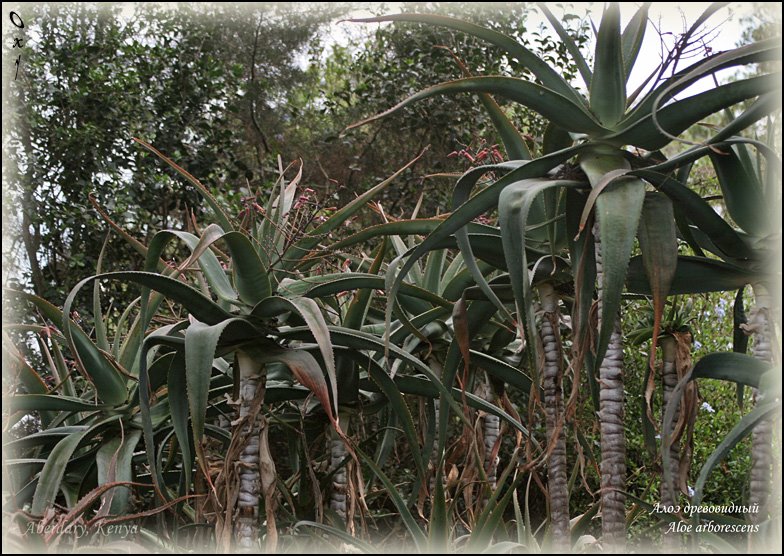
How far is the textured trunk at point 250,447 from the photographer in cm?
189

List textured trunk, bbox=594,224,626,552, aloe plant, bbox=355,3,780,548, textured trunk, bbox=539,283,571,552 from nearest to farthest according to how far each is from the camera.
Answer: aloe plant, bbox=355,3,780,548
textured trunk, bbox=594,224,626,552
textured trunk, bbox=539,283,571,552

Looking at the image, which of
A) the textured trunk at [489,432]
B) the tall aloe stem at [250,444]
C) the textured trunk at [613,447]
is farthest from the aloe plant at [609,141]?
the textured trunk at [489,432]

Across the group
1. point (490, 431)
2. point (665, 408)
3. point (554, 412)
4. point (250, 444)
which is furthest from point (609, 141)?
point (490, 431)

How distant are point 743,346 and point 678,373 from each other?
175 millimetres

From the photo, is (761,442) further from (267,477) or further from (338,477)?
(338,477)

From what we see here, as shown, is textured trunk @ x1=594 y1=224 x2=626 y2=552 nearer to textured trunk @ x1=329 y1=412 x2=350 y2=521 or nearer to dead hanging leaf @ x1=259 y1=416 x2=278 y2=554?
dead hanging leaf @ x1=259 y1=416 x2=278 y2=554

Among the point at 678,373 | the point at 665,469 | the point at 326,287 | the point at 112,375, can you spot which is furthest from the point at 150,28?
the point at 665,469

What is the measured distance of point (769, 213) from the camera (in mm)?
1666

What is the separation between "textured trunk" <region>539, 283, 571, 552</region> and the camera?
1.85m

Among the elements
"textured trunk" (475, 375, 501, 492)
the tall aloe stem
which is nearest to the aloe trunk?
"textured trunk" (475, 375, 501, 492)

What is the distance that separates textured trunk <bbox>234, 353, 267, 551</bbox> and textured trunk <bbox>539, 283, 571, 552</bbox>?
27.2 inches

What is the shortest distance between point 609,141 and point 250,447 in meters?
1.09

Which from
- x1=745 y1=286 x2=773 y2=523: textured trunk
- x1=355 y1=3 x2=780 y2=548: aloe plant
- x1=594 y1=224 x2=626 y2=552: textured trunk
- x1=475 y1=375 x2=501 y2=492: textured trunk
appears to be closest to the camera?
x1=355 y1=3 x2=780 y2=548: aloe plant

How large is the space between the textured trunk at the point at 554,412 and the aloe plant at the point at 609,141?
4.6 inches
